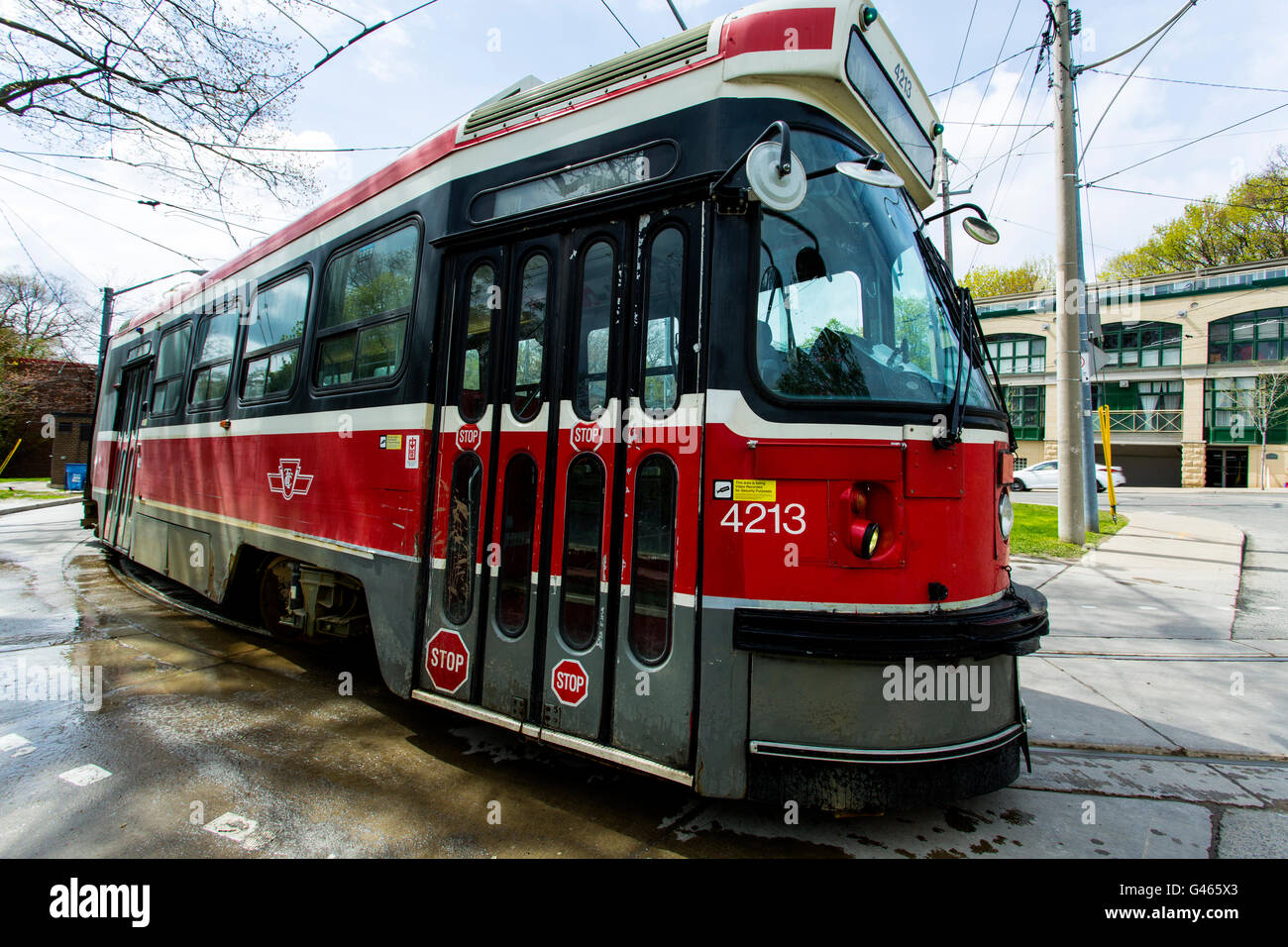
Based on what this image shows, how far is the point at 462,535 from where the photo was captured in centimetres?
346

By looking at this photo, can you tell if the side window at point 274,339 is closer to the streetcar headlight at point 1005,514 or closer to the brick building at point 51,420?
the streetcar headlight at point 1005,514

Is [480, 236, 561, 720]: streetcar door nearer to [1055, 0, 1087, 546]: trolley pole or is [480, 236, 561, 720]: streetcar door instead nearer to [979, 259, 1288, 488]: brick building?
[1055, 0, 1087, 546]: trolley pole

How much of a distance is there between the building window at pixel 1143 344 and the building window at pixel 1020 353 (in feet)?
9.81

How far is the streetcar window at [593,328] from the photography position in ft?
10.1

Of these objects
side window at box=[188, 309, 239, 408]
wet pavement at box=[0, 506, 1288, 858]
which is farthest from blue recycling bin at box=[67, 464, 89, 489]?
wet pavement at box=[0, 506, 1288, 858]

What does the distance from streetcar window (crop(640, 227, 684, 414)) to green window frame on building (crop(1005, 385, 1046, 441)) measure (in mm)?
36989

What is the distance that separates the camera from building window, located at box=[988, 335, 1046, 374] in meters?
33.8

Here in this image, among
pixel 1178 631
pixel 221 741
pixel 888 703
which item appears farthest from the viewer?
pixel 1178 631

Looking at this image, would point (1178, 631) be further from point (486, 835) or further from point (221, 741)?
point (221, 741)

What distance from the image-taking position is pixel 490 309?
11.4 ft

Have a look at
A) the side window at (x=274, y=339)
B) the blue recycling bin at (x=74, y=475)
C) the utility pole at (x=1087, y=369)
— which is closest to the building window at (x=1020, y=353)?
the utility pole at (x=1087, y=369)
